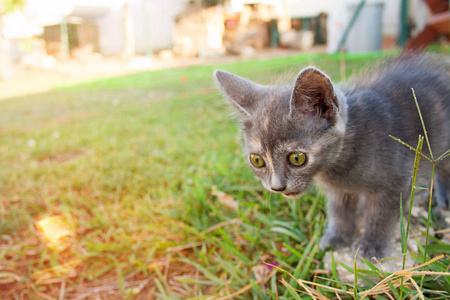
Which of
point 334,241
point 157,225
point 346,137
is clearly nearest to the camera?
point 346,137

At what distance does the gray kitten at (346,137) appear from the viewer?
156cm

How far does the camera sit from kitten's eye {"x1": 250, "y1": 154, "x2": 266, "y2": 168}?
5.55 ft

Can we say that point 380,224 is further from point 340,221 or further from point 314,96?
point 314,96

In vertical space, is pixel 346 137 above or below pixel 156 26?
below

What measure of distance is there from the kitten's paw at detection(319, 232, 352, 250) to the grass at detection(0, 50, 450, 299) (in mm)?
38

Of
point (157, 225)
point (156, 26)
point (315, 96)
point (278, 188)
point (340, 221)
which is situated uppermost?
point (156, 26)

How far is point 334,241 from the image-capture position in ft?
6.17

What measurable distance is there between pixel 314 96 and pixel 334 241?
31.9 inches

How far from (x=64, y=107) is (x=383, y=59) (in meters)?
5.88

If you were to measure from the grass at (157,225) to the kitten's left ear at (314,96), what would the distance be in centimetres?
49

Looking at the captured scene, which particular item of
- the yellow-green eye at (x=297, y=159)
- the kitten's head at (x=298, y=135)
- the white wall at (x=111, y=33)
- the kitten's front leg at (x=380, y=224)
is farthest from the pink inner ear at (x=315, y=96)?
the white wall at (x=111, y=33)

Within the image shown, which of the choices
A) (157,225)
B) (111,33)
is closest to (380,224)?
(157,225)

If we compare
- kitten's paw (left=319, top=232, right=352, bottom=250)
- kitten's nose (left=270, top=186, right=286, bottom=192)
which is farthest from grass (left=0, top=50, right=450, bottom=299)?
kitten's nose (left=270, top=186, right=286, bottom=192)

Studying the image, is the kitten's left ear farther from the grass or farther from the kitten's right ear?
the grass
